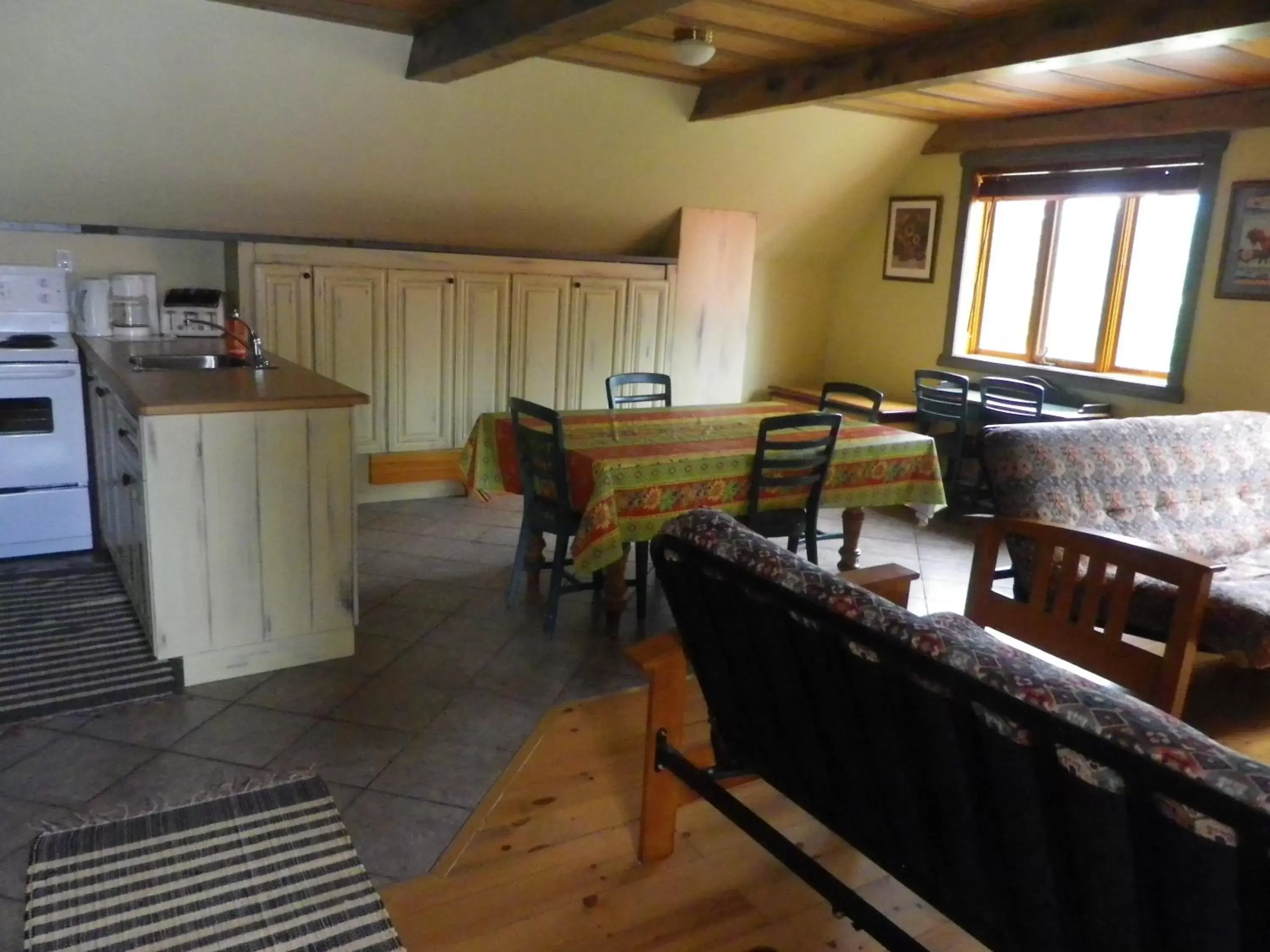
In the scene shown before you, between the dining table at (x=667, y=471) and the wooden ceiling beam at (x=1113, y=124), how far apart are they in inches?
84.5

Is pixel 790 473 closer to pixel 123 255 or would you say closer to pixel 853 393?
pixel 853 393

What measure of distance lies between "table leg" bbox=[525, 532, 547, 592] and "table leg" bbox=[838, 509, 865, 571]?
1260 mm

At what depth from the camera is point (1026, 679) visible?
4.04 feet

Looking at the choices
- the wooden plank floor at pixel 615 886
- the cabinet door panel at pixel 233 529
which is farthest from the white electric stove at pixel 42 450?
the wooden plank floor at pixel 615 886

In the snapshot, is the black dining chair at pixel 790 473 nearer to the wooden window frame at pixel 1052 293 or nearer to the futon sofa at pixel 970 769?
the futon sofa at pixel 970 769

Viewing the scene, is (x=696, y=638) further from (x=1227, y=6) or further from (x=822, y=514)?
(x=822, y=514)

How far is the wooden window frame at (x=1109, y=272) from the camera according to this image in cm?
455

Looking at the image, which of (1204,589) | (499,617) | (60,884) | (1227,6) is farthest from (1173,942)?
(1227,6)

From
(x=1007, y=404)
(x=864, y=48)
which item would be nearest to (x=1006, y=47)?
(x=864, y=48)

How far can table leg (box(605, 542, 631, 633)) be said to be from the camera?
11.0 ft

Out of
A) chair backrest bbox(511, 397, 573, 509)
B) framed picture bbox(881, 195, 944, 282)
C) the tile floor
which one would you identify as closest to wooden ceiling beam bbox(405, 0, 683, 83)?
chair backrest bbox(511, 397, 573, 509)

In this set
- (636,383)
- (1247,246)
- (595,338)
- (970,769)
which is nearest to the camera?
(970,769)

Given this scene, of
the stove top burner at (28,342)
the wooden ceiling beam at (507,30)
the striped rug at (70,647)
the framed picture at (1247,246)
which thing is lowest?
the striped rug at (70,647)

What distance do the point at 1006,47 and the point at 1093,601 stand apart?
2.11m
